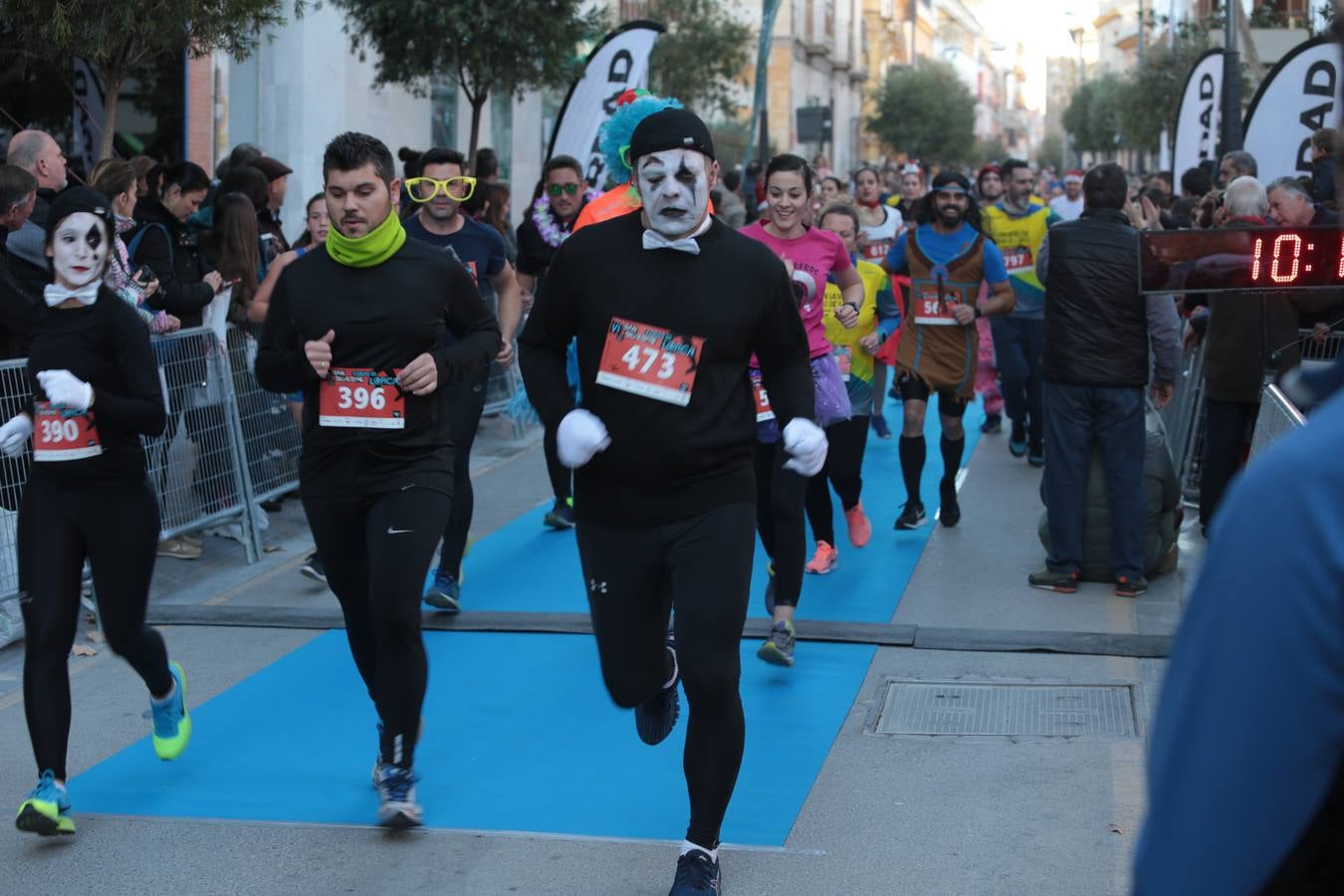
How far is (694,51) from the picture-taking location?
31984 mm

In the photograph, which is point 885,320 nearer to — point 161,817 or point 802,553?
point 802,553

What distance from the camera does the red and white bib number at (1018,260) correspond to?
12.1 metres

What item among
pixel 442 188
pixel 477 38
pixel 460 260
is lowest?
pixel 460 260

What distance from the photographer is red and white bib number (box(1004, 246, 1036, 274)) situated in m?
12.1

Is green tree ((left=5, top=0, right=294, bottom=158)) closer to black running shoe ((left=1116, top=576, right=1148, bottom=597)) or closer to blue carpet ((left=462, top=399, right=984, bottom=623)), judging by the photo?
blue carpet ((left=462, top=399, right=984, bottom=623))

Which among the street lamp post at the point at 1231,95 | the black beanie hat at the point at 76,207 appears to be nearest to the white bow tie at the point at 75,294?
the black beanie hat at the point at 76,207

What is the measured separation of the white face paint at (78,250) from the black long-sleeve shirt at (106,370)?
8cm

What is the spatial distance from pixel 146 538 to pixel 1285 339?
5.78m

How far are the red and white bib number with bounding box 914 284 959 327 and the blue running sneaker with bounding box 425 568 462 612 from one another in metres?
3.28

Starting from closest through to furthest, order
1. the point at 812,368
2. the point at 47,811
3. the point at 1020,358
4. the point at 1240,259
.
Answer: the point at 47,811 < the point at 812,368 < the point at 1240,259 < the point at 1020,358

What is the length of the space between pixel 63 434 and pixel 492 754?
1748mm

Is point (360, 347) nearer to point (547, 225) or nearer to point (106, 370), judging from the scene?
point (106, 370)

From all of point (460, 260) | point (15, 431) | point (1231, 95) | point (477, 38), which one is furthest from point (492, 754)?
point (1231, 95)

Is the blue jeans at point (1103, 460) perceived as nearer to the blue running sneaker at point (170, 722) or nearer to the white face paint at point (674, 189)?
the white face paint at point (674, 189)
